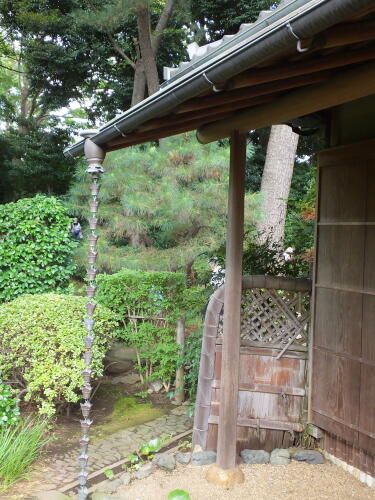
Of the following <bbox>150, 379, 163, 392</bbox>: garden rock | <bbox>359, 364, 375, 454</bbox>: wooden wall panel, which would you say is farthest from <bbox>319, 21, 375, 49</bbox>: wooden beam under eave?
<bbox>150, 379, 163, 392</bbox>: garden rock

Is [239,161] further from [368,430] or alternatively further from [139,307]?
[139,307]

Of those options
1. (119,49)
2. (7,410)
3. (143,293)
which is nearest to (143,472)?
(7,410)

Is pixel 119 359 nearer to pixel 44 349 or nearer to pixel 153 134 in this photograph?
pixel 44 349

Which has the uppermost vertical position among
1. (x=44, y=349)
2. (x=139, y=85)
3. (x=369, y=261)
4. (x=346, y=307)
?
(x=139, y=85)

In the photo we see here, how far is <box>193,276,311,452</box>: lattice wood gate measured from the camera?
3424 mm

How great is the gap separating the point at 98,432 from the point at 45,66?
33.2ft

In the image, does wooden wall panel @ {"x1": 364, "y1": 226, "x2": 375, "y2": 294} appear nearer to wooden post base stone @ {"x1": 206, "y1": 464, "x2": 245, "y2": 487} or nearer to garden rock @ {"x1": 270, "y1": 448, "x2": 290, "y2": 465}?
garden rock @ {"x1": 270, "y1": 448, "x2": 290, "y2": 465}

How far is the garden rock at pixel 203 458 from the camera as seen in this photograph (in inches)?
131

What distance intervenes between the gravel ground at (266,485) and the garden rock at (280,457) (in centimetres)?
3

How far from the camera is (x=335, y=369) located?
10.5 ft

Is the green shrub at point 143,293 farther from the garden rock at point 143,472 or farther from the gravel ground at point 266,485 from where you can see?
the gravel ground at point 266,485

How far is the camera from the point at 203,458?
10.9 ft

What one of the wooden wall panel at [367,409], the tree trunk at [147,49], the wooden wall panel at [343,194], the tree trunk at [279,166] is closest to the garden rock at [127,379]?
the wooden wall panel at [367,409]

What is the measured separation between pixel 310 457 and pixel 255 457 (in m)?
0.39
